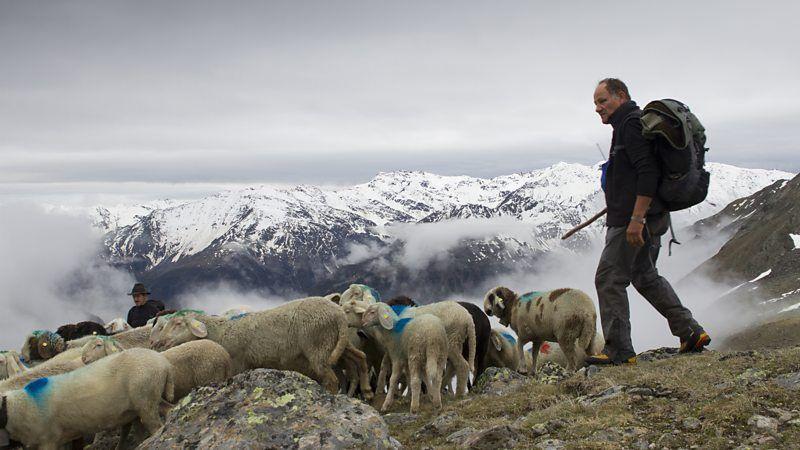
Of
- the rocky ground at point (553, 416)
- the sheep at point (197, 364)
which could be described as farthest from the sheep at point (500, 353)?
the sheep at point (197, 364)

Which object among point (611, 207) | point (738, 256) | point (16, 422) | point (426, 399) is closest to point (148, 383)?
point (16, 422)

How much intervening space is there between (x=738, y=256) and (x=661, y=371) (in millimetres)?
189034

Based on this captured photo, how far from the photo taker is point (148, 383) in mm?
10898

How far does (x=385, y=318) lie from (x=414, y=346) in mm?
894

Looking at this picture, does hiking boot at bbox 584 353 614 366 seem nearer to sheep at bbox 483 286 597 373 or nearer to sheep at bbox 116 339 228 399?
sheep at bbox 483 286 597 373

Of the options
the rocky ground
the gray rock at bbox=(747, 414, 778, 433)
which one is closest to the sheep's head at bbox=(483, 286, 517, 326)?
the rocky ground

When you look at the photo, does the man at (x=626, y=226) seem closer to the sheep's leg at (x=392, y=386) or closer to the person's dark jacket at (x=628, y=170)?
the person's dark jacket at (x=628, y=170)

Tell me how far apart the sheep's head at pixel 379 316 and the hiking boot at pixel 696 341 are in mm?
5561

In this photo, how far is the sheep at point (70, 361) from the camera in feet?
39.3

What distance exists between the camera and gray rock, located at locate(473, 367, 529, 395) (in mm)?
11867

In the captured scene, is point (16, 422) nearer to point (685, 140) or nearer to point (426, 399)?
point (426, 399)

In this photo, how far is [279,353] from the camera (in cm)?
1271

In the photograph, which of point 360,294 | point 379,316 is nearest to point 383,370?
point 379,316

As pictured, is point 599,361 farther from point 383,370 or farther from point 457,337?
point 383,370
